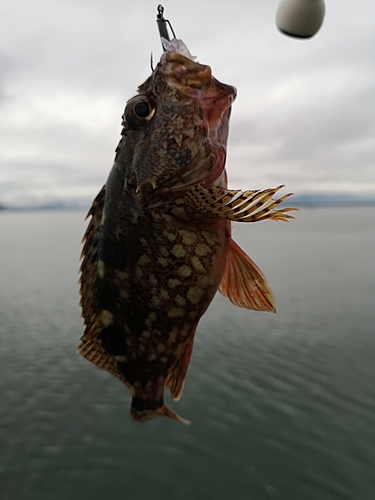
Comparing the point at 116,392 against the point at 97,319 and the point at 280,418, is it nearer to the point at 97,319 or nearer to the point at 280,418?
the point at 280,418

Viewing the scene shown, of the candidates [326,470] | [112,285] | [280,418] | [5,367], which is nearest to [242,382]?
[280,418]

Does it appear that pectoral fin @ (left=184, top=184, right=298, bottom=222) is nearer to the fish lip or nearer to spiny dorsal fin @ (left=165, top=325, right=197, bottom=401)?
the fish lip

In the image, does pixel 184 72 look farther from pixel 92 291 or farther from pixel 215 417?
pixel 215 417

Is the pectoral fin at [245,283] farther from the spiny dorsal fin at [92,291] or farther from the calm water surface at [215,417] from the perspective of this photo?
the calm water surface at [215,417]

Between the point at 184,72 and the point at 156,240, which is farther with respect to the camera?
the point at 156,240

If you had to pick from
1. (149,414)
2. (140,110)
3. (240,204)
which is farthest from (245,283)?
(140,110)

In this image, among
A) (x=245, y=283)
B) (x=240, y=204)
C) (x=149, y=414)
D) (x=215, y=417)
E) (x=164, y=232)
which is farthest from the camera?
(x=215, y=417)

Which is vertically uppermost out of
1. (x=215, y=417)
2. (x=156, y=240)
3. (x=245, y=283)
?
(x=156, y=240)

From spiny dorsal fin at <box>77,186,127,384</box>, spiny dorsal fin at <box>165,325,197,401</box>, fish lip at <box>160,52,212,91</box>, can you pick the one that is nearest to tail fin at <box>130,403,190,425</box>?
spiny dorsal fin at <box>165,325,197,401</box>
